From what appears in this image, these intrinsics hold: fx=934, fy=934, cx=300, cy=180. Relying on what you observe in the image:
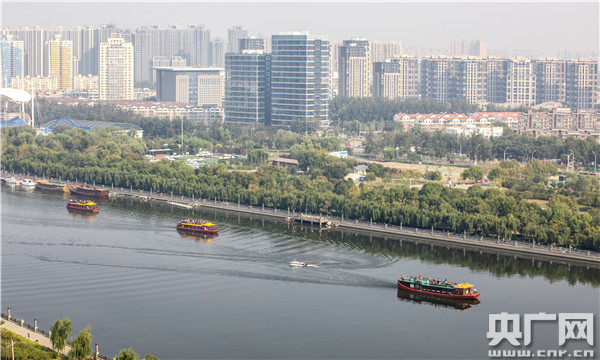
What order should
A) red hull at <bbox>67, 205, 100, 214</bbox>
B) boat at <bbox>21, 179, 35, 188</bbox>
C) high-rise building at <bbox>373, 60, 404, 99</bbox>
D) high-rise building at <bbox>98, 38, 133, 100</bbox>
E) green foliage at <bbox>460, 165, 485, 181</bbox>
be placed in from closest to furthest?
red hull at <bbox>67, 205, 100, 214</bbox>
green foliage at <bbox>460, 165, 485, 181</bbox>
boat at <bbox>21, 179, 35, 188</bbox>
high-rise building at <bbox>98, 38, 133, 100</bbox>
high-rise building at <bbox>373, 60, 404, 99</bbox>

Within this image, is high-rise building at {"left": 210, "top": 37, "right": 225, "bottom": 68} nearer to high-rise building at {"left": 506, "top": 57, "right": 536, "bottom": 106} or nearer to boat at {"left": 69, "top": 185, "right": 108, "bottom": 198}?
high-rise building at {"left": 506, "top": 57, "right": 536, "bottom": 106}

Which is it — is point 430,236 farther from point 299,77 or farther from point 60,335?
point 299,77

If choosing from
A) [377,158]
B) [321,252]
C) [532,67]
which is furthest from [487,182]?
[532,67]

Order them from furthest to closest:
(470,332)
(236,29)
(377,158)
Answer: (236,29)
(377,158)
(470,332)

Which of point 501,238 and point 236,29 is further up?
point 236,29

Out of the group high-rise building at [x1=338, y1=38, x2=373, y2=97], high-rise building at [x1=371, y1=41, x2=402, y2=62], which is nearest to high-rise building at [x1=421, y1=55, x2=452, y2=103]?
high-rise building at [x1=338, y1=38, x2=373, y2=97]

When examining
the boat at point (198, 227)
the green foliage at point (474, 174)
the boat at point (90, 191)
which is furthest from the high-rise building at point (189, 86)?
the boat at point (198, 227)

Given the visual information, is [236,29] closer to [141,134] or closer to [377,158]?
[141,134]
